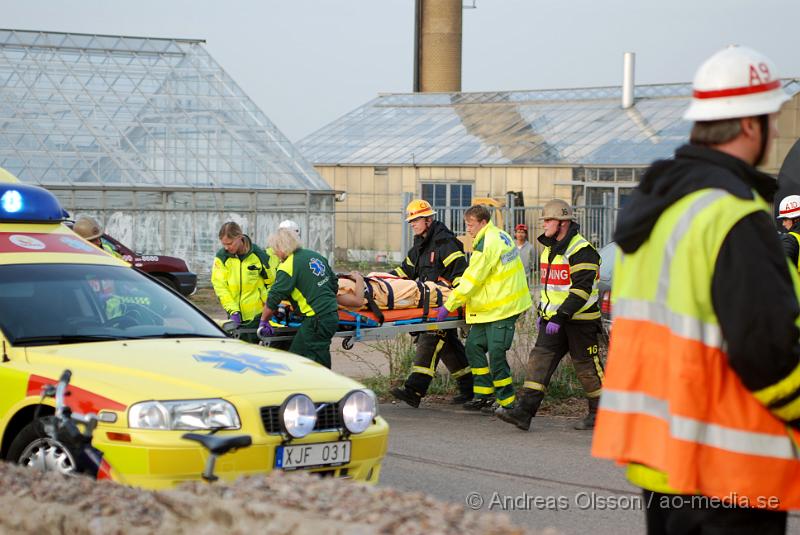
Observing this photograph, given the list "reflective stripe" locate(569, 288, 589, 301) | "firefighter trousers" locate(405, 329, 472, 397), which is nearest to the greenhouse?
"firefighter trousers" locate(405, 329, 472, 397)

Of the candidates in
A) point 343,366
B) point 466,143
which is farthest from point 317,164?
point 343,366

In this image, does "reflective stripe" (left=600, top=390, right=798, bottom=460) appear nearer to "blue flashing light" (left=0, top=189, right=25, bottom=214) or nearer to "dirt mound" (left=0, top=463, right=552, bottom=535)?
"dirt mound" (left=0, top=463, right=552, bottom=535)

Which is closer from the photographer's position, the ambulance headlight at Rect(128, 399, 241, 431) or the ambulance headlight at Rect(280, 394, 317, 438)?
the ambulance headlight at Rect(128, 399, 241, 431)

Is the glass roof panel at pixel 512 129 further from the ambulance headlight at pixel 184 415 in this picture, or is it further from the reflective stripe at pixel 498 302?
the ambulance headlight at pixel 184 415

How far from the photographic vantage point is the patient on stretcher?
10023 millimetres

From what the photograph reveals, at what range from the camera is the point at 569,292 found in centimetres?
938

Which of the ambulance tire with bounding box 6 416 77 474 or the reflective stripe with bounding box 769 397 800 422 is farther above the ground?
the reflective stripe with bounding box 769 397 800 422

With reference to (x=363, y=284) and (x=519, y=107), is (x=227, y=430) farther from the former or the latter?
(x=519, y=107)

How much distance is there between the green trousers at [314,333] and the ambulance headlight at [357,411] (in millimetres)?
3225

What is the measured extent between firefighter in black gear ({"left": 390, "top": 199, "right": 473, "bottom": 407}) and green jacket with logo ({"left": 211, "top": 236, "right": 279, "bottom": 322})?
4.40 feet

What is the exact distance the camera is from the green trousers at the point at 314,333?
30.9 feet

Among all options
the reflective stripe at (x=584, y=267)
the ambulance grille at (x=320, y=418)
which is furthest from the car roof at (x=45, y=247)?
the reflective stripe at (x=584, y=267)

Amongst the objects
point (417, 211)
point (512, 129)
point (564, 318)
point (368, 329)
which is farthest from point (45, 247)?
point (512, 129)

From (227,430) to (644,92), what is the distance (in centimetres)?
3620
